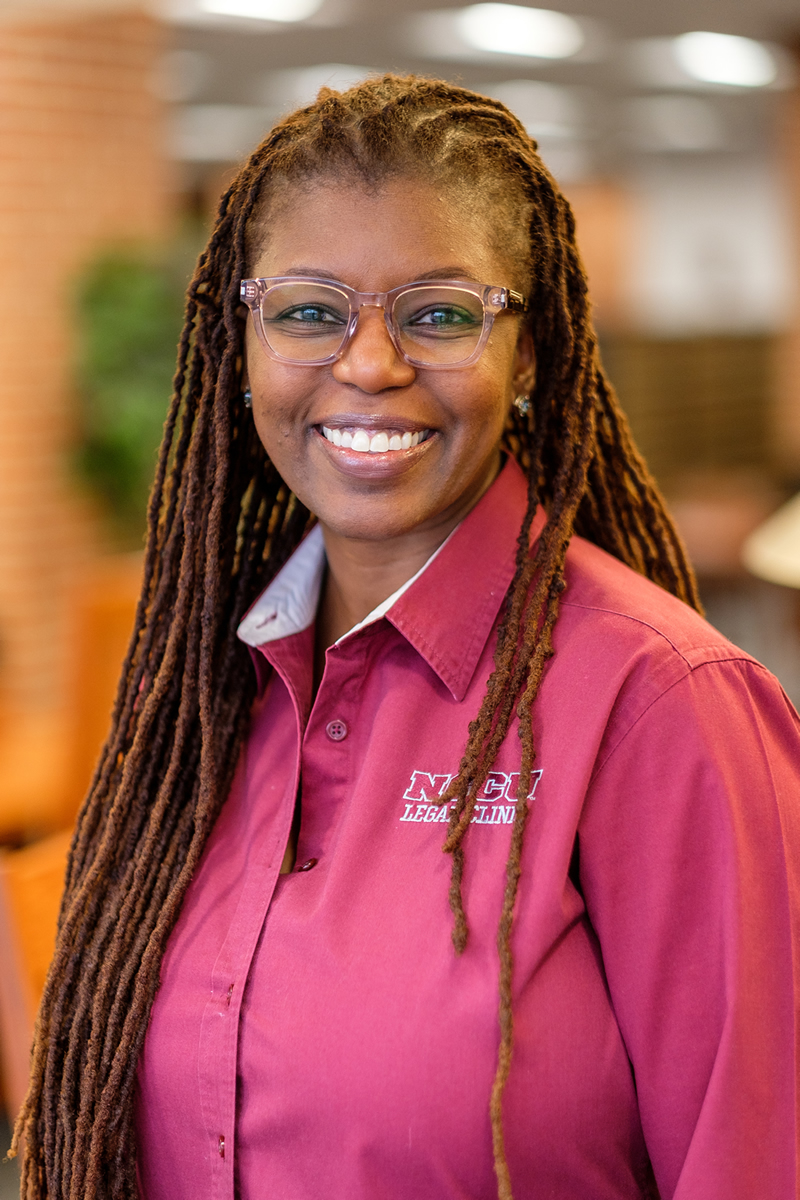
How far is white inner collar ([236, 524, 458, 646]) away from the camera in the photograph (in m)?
1.39

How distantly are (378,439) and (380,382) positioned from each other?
0.20ft

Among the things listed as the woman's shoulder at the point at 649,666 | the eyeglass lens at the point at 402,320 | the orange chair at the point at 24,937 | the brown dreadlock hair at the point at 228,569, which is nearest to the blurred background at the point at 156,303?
the orange chair at the point at 24,937

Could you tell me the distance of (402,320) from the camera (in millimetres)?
1203

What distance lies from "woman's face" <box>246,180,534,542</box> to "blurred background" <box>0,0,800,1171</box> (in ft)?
0.68

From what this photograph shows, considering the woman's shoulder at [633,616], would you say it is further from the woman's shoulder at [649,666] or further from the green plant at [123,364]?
the green plant at [123,364]

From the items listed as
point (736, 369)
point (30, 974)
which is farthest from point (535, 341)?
point (736, 369)

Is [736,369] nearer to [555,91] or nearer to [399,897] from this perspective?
[555,91]

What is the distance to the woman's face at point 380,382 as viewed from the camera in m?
1.19

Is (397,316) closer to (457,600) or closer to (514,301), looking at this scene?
(514,301)

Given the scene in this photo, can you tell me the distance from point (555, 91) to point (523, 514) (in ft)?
21.4

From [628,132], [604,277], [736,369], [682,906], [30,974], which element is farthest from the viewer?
[604,277]

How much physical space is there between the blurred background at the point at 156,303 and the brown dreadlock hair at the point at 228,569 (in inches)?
5.9

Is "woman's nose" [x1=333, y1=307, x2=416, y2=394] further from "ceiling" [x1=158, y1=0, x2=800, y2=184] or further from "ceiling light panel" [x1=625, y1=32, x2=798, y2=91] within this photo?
"ceiling light panel" [x1=625, y1=32, x2=798, y2=91]

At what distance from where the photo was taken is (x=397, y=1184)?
3.47 feet
